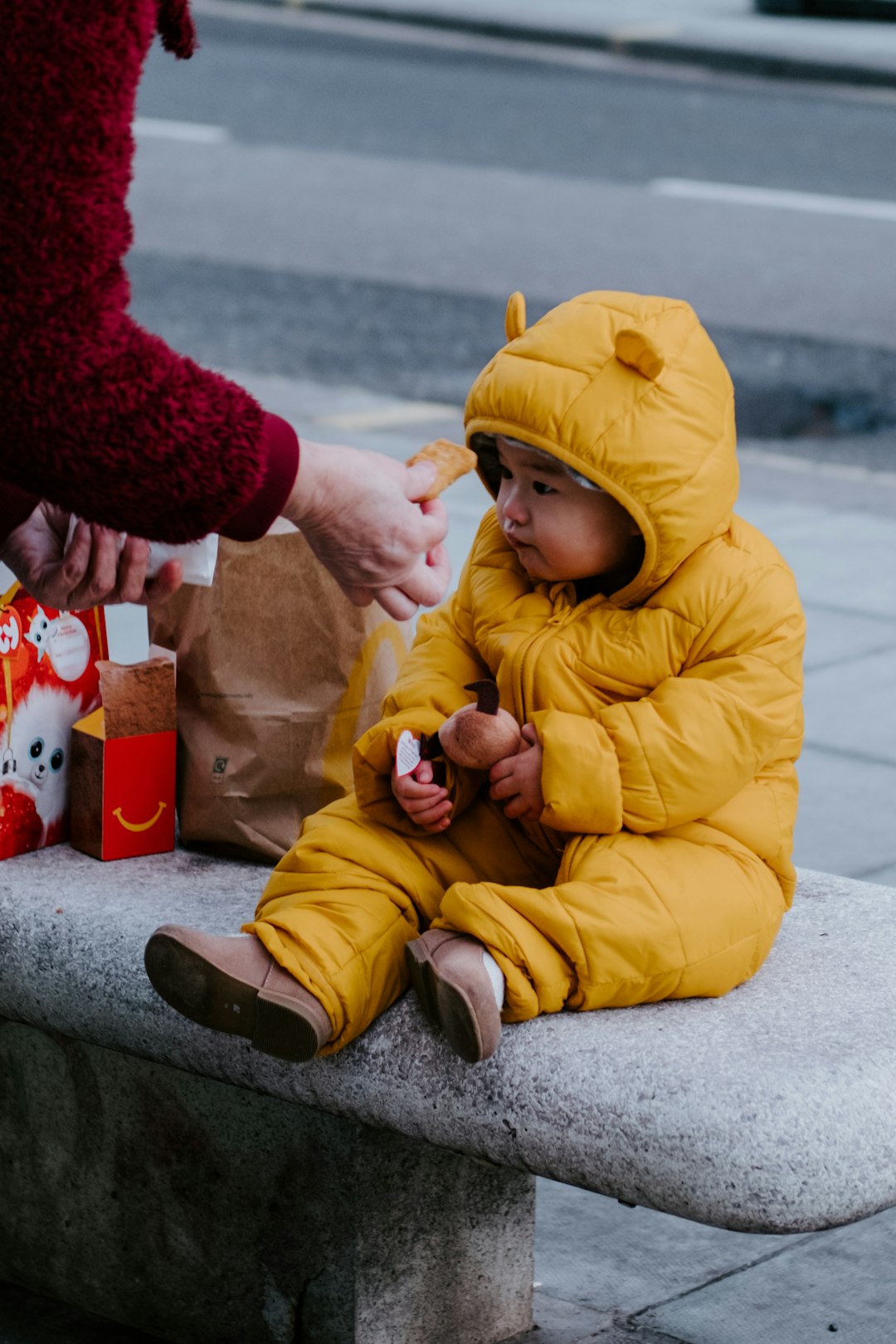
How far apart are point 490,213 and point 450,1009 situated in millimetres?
10059

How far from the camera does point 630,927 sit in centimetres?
247

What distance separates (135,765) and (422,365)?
19.2 feet

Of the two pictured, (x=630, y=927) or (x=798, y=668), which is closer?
(x=630, y=927)

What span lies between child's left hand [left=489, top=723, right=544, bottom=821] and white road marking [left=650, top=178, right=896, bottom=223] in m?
10.1

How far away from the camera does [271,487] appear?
2287mm

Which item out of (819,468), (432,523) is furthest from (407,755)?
(819,468)

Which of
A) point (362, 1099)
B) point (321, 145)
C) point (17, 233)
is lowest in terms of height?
point (321, 145)

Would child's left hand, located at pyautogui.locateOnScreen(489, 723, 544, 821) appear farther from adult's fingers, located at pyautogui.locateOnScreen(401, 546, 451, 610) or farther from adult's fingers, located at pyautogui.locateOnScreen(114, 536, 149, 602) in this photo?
adult's fingers, located at pyautogui.locateOnScreen(114, 536, 149, 602)

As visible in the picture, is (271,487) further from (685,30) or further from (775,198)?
(685,30)

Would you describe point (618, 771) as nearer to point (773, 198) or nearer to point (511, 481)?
point (511, 481)

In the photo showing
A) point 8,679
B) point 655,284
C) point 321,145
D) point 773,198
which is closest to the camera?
point 8,679

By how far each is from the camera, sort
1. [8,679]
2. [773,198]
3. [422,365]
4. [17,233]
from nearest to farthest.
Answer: [17,233] → [8,679] → [422,365] → [773,198]

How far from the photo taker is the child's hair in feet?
8.60

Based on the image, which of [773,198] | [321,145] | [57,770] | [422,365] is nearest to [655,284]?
[422,365]
